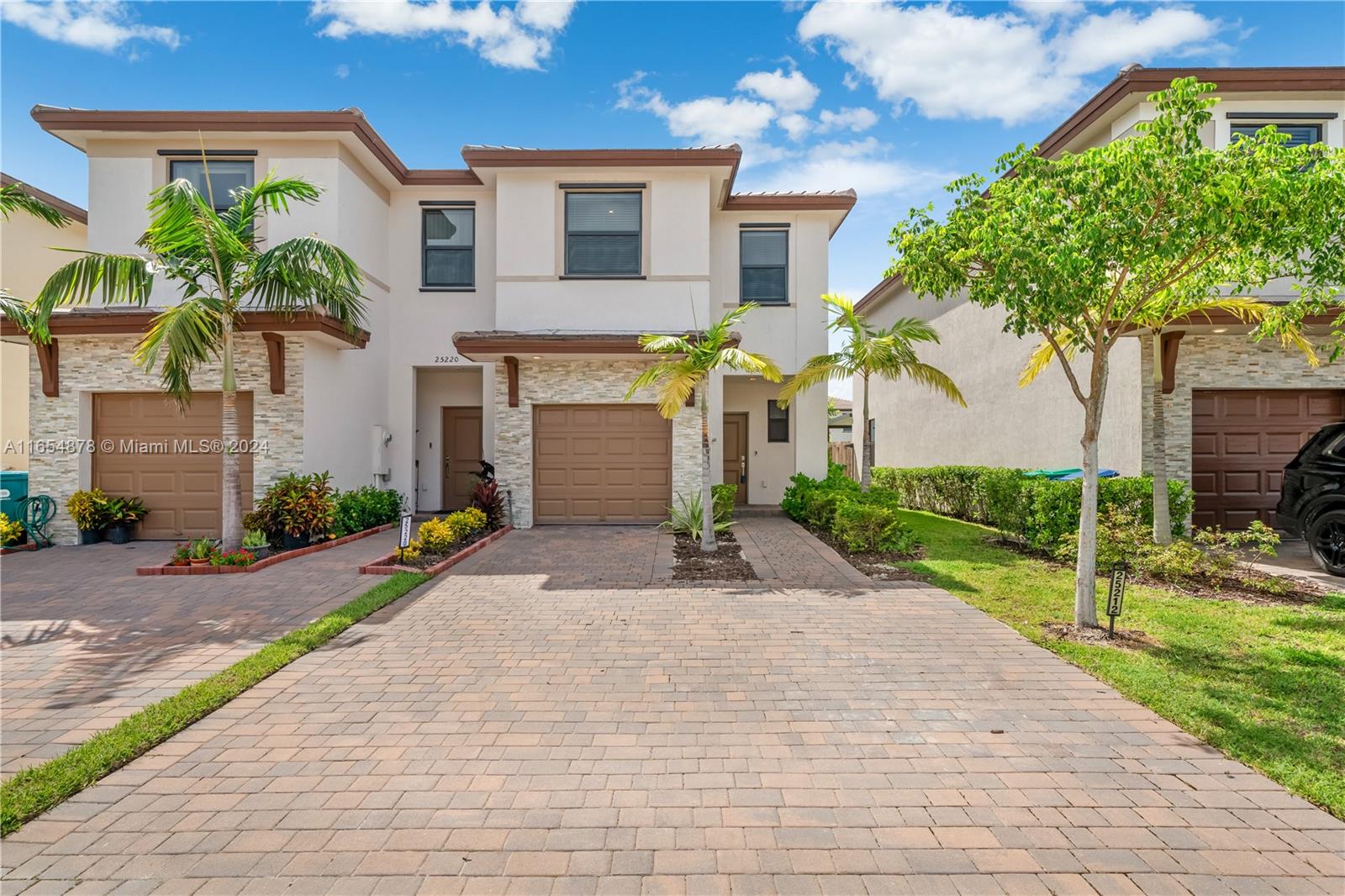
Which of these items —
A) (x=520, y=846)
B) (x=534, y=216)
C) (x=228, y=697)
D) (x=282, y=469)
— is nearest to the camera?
(x=520, y=846)

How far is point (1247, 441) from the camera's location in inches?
436

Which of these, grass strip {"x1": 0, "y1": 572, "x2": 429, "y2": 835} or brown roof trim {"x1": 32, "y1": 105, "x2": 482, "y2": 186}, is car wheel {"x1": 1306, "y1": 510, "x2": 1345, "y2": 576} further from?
brown roof trim {"x1": 32, "y1": 105, "x2": 482, "y2": 186}

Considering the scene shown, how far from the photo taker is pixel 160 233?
8.49m

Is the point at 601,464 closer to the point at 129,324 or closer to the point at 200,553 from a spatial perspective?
the point at 200,553

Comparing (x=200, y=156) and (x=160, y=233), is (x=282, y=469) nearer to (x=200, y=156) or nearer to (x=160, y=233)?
(x=160, y=233)

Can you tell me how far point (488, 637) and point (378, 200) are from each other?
38.3 feet

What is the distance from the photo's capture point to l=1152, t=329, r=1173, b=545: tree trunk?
909 centimetres

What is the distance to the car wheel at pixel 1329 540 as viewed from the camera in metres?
8.33

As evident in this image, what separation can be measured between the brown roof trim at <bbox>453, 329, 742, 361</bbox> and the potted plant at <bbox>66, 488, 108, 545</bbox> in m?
6.78

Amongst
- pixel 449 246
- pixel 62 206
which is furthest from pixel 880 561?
pixel 62 206

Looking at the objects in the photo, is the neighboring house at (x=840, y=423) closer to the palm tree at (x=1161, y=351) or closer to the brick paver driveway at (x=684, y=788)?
the palm tree at (x=1161, y=351)

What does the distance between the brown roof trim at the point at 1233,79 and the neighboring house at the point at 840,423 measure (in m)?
19.6

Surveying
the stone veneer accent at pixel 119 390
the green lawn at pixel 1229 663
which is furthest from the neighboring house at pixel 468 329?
the green lawn at pixel 1229 663

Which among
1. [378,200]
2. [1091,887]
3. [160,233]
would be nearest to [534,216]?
[378,200]
